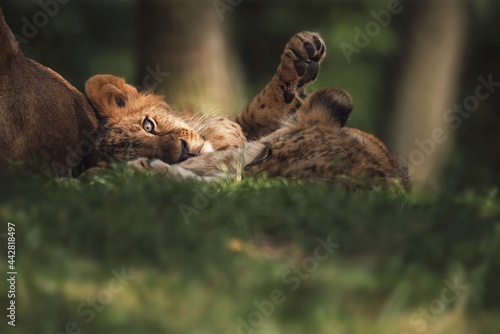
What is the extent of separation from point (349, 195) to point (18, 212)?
185 cm

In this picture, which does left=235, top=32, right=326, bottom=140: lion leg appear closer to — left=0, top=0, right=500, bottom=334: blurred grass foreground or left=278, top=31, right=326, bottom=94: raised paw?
left=278, top=31, right=326, bottom=94: raised paw

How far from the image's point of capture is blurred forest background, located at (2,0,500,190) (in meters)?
8.48

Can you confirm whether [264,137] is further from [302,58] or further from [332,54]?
[332,54]

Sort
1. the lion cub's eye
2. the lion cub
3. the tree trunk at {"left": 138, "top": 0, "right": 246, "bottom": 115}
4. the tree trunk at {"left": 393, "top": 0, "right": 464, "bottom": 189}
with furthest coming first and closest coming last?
the tree trunk at {"left": 393, "top": 0, "right": 464, "bottom": 189} < the tree trunk at {"left": 138, "top": 0, "right": 246, "bottom": 115} < the lion cub's eye < the lion cub

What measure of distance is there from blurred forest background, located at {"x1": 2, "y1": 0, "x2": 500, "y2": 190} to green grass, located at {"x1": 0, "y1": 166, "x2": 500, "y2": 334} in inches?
144

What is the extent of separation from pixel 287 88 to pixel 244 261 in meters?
3.20

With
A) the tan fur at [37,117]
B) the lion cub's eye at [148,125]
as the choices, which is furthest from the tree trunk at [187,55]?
the tan fur at [37,117]

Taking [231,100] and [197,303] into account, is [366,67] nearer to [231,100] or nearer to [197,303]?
[231,100]

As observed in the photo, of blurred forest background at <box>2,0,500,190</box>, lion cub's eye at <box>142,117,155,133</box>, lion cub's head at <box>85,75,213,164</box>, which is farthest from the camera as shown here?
blurred forest background at <box>2,0,500,190</box>

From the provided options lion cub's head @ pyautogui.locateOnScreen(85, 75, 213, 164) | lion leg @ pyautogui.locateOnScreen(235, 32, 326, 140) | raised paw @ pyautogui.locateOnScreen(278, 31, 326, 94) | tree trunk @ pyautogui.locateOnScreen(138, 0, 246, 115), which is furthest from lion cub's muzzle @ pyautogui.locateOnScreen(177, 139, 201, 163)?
tree trunk @ pyautogui.locateOnScreen(138, 0, 246, 115)

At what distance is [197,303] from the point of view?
103 inches

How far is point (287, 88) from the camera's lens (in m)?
5.98

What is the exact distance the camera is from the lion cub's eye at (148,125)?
552cm

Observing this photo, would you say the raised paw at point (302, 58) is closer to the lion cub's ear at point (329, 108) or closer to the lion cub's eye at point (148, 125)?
the lion cub's ear at point (329, 108)
